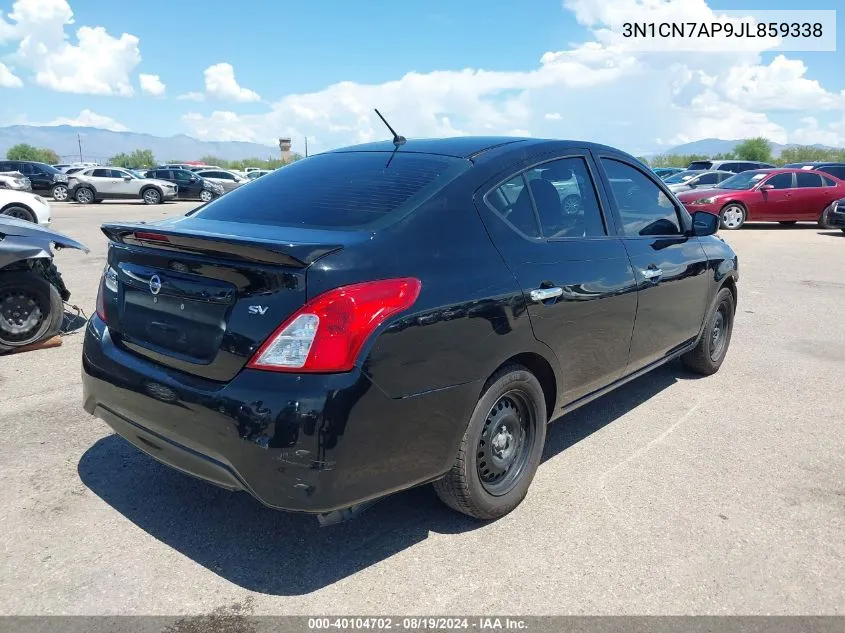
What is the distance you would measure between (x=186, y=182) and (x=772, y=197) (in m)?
23.3

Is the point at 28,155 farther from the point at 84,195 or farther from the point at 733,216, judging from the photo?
the point at 733,216

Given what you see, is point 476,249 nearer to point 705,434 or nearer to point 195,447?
point 195,447

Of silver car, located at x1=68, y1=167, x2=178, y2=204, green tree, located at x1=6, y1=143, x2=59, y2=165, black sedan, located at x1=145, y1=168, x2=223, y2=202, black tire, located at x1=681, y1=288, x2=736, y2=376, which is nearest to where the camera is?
black tire, located at x1=681, y1=288, x2=736, y2=376

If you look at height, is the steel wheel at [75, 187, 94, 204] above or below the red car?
above

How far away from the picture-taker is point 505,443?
3152 mm

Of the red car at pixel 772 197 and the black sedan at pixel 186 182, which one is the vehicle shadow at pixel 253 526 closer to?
the red car at pixel 772 197

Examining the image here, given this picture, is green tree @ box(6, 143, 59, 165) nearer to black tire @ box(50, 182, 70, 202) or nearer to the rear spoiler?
black tire @ box(50, 182, 70, 202)

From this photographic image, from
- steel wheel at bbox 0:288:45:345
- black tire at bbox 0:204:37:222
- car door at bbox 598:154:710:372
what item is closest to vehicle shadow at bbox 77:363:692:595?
car door at bbox 598:154:710:372

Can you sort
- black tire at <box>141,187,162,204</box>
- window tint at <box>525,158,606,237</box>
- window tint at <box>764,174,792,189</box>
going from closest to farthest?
window tint at <box>525,158,606,237</box>
window tint at <box>764,174,792,189</box>
black tire at <box>141,187,162,204</box>

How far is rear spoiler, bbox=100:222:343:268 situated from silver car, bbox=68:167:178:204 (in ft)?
88.4

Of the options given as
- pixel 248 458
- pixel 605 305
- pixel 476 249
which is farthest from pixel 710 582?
pixel 248 458

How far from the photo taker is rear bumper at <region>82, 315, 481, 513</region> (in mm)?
2324

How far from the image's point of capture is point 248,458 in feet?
7.84

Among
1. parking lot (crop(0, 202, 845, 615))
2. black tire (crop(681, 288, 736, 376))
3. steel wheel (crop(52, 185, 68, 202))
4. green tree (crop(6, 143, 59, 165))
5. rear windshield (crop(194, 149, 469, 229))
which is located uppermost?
green tree (crop(6, 143, 59, 165))
